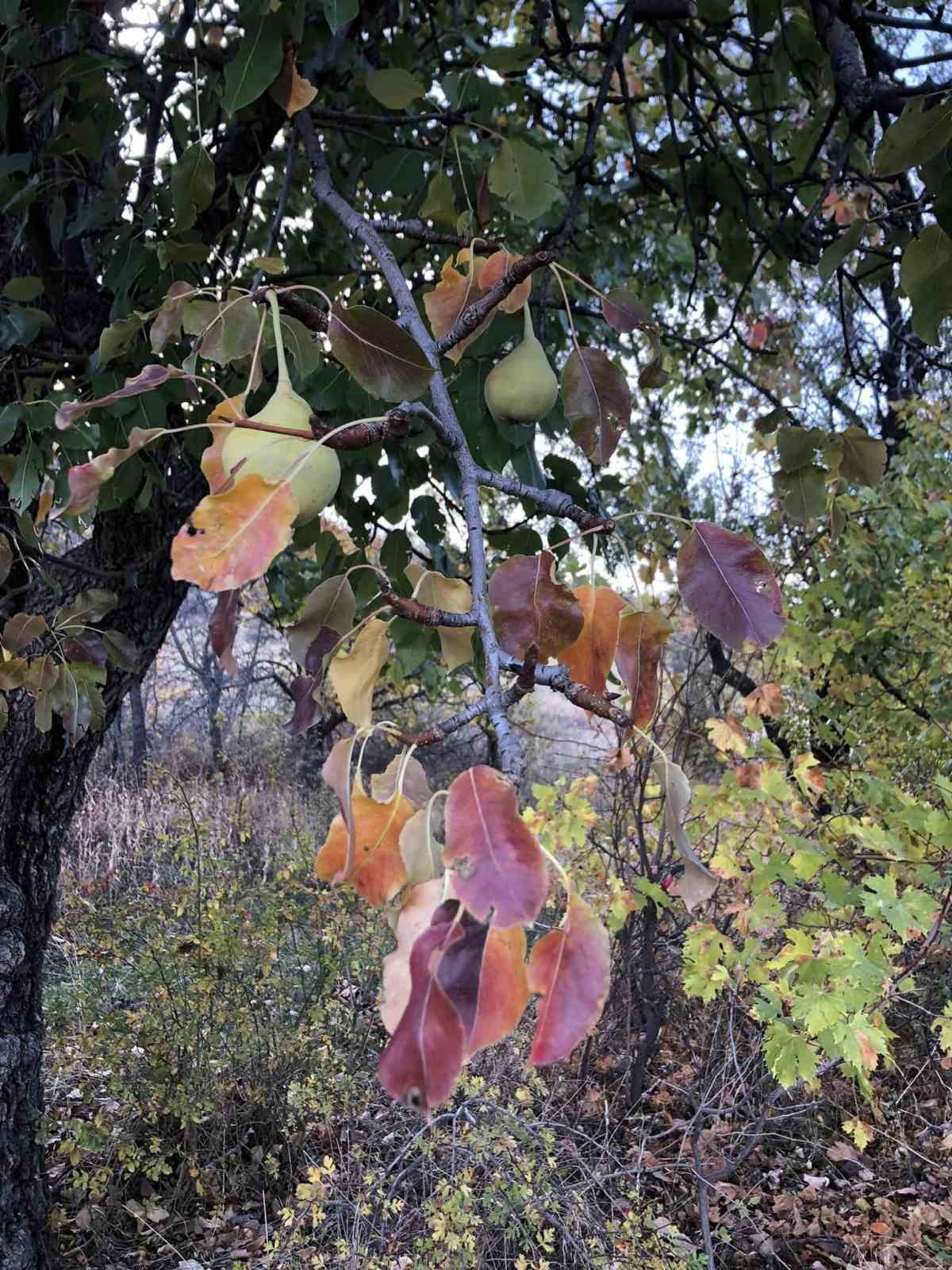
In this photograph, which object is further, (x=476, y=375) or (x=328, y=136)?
(x=328, y=136)

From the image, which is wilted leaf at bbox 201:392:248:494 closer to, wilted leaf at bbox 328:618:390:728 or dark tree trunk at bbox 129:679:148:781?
wilted leaf at bbox 328:618:390:728

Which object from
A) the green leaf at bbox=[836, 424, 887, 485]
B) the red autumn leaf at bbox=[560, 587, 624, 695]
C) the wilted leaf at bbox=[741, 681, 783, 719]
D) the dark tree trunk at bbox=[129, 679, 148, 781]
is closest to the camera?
the red autumn leaf at bbox=[560, 587, 624, 695]

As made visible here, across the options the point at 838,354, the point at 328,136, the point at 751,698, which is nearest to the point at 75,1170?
the point at 751,698

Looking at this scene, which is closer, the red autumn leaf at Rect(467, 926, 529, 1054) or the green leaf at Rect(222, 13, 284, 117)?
the red autumn leaf at Rect(467, 926, 529, 1054)

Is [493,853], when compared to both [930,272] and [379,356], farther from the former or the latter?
[930,272]

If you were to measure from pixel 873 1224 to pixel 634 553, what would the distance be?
241cm

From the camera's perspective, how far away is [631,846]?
3410 mm

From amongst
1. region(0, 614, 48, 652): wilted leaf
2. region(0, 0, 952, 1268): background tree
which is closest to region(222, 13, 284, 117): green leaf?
region(0, 0, 952, 1268): background tree

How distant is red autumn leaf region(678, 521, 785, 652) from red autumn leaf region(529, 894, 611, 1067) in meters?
0.20

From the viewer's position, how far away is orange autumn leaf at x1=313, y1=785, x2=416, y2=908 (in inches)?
16.4

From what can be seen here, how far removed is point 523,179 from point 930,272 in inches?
20.3

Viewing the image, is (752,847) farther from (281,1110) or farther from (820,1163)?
(281,1110)

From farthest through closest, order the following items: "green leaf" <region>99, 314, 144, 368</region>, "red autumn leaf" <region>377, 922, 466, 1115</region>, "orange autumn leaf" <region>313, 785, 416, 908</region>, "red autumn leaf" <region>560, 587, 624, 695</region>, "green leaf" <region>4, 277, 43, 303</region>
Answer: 1. "green leaf" <region>4, 277, 43, 303</region>
2. "green leaf" <region>99, 314, 144, 368</region>
3. "red autumn leaf" <region>560, 587, 624, 695</region>
4. "orange autumn leaf" <region>313, 785, 416, 908</region>
5. "red autumn leaf" <region>377, 922, 466, 1115</region>

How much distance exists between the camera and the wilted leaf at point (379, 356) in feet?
1.85
